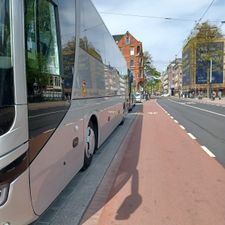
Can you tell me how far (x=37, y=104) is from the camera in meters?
3.39

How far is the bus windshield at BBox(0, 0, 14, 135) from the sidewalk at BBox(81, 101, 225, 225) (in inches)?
76.6

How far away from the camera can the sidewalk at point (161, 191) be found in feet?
14.2

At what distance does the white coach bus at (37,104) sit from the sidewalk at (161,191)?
742 millimetres

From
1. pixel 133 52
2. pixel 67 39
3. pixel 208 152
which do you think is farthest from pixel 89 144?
pixel 133 52

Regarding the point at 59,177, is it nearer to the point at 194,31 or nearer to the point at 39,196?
the point at 39,196

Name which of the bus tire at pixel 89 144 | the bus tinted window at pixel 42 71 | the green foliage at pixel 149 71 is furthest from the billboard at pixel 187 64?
the bus tinted window at pixel 42 71

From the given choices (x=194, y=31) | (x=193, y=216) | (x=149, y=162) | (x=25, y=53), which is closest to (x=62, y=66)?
(x=25, y=53)

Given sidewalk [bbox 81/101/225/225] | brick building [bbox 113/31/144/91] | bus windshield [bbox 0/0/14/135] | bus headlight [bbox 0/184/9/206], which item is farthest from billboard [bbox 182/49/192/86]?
bus headlight [bbox 0/184/9/206]

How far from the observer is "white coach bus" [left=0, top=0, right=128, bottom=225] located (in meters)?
2.90

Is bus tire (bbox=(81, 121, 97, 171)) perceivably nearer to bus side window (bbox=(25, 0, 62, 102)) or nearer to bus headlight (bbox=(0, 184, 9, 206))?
bus side window (bbox=(25, 0, 62, 102))

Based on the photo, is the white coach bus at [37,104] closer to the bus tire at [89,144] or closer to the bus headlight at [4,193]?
the bus headlight at [4,193]

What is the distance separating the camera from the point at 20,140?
119 inches

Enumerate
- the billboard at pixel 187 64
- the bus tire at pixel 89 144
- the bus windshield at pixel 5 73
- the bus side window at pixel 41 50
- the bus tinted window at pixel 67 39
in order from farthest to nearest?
the billboard at pixel 187 64 < the bus tire at pixel 89 144 < the bus tinted window at pixel 67 39 < the bus side window at pixel 41 50 < the bus windshield at pixel 5 73

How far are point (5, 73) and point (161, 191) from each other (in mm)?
3426
